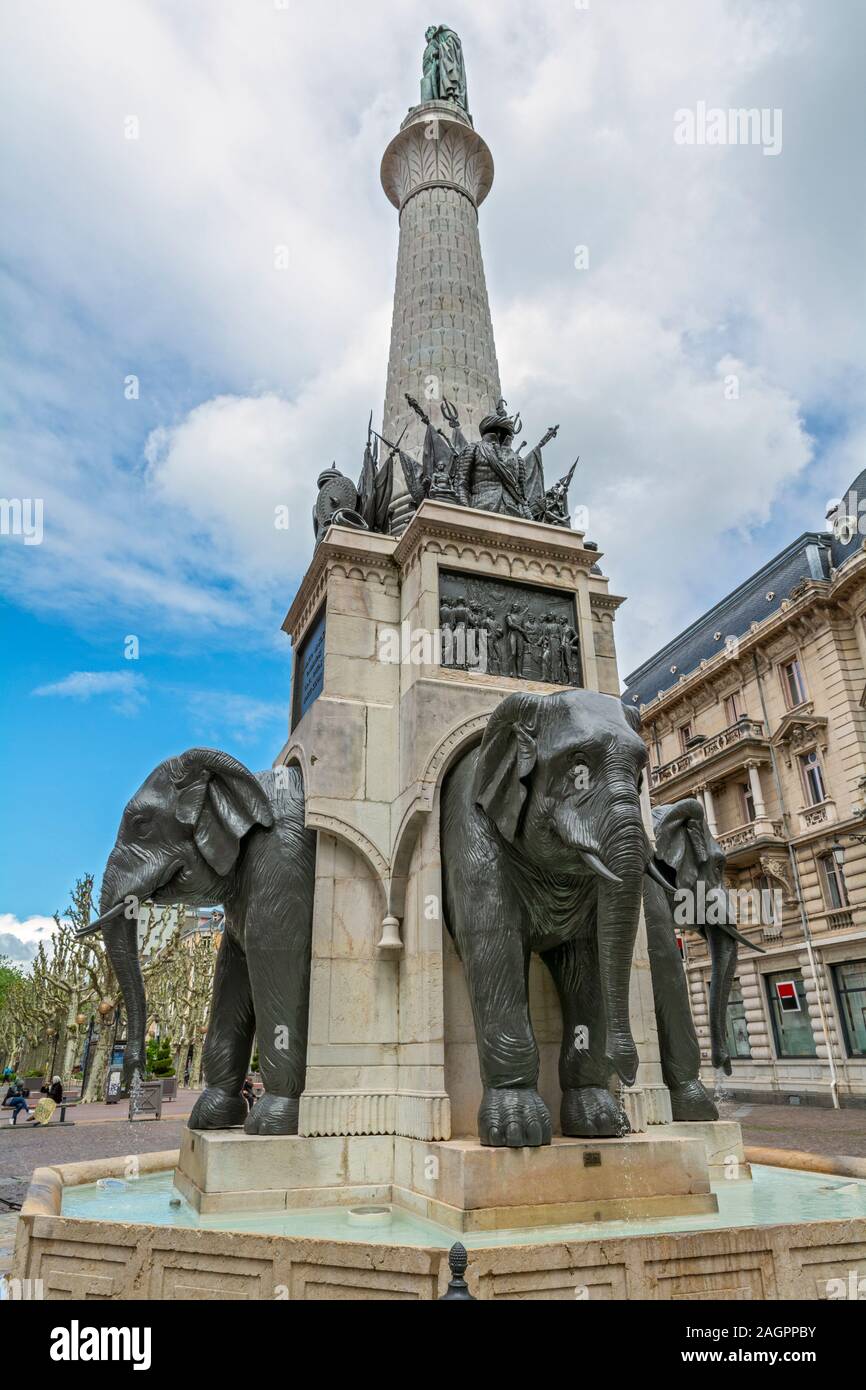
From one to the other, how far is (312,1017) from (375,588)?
14.3 feet

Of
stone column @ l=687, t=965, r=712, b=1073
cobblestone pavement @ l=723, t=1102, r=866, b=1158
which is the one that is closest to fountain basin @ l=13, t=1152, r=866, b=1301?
cobblestone pavement @ l=723, t=1102, r=866, b=1158

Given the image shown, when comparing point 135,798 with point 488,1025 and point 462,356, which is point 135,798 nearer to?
point 488,1025

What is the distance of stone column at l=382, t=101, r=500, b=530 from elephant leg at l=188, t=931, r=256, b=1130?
17.3 ft

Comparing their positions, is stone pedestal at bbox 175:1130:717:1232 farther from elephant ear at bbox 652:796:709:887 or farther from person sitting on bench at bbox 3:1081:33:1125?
person sitting on bench at bbox 3:1081:33:1125

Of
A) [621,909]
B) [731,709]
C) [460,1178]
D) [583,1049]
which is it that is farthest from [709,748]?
[460,1178]

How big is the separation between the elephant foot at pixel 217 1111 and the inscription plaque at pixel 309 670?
394cm

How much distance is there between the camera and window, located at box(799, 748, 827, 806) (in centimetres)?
3475

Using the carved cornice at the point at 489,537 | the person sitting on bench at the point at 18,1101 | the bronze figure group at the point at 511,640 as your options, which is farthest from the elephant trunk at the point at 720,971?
the person sitting on bench at the point at 18,1101

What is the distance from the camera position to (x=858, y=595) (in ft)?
109

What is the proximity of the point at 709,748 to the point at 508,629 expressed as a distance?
32887mm

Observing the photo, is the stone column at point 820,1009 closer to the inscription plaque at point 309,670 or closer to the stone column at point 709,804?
the stone column at point 709,804

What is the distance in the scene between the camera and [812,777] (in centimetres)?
3522

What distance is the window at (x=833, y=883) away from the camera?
3259cm

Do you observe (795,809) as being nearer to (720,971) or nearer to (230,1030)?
(720,971)
